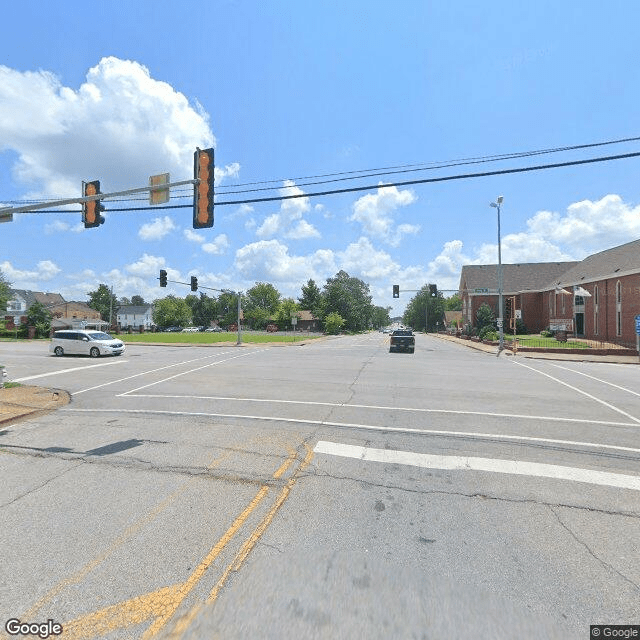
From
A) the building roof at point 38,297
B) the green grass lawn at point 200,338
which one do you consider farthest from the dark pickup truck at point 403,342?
the building roof at point 38,297

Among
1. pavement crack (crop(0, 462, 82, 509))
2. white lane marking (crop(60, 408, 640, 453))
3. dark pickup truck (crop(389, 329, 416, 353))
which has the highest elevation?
dark pickup truck (crop(389, 329, 416, 353))

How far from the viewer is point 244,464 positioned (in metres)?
5.57

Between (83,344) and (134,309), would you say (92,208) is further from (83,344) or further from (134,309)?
(134,309)

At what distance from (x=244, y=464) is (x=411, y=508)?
2455 mm

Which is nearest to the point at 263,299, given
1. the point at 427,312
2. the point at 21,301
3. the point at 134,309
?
the point at 134,309

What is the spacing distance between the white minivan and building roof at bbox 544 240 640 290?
40.0m

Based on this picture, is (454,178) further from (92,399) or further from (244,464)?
(92,399)

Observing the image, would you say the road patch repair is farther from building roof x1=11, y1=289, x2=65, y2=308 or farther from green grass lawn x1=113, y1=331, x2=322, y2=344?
building roof x1=11, y1=289, x2=65, y2=308

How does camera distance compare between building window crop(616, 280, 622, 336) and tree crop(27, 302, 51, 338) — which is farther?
tree crop(27, 302, 51, 338)

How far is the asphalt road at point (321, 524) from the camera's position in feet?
8.96


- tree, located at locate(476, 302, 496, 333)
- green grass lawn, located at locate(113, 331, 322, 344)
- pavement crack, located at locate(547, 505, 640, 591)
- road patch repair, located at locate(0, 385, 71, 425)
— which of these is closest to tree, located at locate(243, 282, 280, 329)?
green grass lawn, located at locate(113, 331, 322, 344)

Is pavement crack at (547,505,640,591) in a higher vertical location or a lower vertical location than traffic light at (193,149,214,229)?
lower

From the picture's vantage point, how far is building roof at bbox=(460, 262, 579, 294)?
6138 centimetres

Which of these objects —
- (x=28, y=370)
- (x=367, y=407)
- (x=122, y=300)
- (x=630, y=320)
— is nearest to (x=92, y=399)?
(x=367, y=407)
